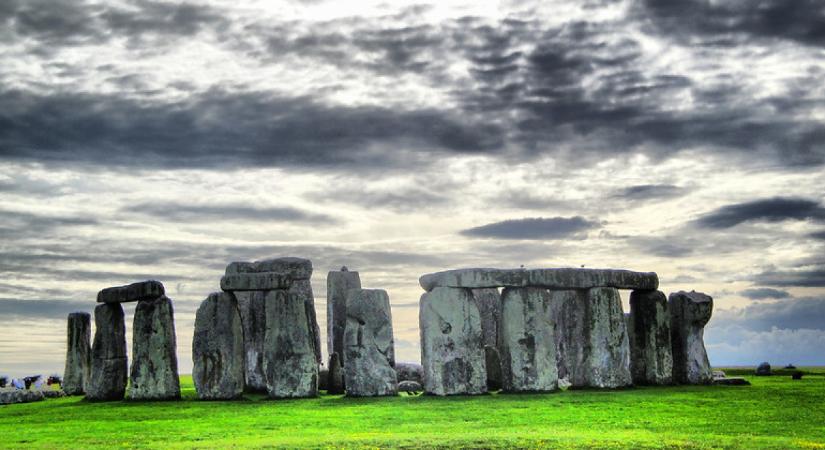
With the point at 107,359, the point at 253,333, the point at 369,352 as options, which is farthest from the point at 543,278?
the point at 107,359

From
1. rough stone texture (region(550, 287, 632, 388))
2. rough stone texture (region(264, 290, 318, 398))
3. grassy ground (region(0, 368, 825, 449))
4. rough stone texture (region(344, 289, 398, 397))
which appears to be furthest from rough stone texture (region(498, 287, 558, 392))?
rough stone texture (region(264, 290, 318, 398))

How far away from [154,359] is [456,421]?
868cm

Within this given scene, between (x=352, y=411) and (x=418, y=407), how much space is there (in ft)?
4.24

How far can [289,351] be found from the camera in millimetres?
20938

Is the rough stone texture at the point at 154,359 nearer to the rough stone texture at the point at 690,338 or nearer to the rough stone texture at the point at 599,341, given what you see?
the rough stone texture at the point at 599,341

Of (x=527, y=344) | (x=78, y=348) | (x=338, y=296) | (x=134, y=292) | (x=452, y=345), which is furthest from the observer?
(x=78, y=348)

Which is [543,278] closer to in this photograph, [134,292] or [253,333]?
[253,333]

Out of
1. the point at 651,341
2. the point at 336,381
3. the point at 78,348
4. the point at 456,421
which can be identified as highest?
the point at 78,348

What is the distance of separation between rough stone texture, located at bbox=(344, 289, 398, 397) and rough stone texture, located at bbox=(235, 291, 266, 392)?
4228mm

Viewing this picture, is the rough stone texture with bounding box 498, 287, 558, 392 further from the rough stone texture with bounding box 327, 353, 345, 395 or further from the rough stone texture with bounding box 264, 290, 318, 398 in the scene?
the rough stone texture with bounding box 264, 290, 318, 398

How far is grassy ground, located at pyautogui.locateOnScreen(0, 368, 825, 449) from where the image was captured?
1323 cm

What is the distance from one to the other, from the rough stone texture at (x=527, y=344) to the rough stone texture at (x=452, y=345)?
0.69 meters

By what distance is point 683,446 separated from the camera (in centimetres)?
1234

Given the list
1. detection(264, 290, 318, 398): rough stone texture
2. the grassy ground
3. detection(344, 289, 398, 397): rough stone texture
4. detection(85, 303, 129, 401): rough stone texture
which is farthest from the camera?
detection(85, 303, 129, 401): rough stone texture
